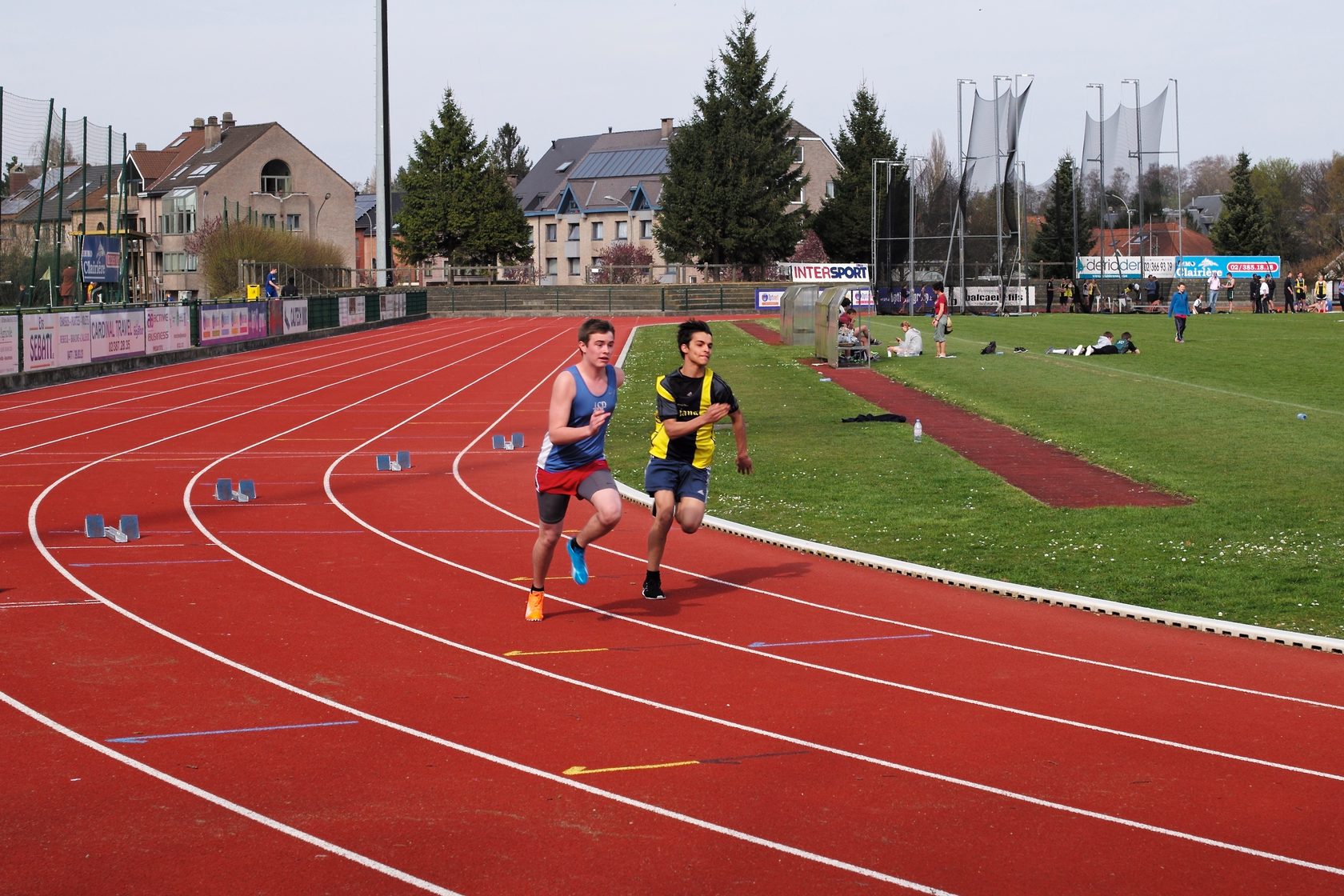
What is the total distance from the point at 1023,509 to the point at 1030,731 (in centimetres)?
662

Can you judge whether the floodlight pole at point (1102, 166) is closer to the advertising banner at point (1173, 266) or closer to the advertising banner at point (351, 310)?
the advertising banner at point (1173, 266)

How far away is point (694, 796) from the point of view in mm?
5668

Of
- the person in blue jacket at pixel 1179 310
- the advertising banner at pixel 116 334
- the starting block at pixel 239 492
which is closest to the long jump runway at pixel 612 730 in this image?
the starting block at pixel 239 492

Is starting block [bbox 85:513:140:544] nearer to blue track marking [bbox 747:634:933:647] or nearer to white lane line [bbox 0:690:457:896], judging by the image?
white lane line [bbox 0:690:457:896]

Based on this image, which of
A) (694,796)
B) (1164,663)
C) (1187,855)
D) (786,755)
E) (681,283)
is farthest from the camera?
(681,283)

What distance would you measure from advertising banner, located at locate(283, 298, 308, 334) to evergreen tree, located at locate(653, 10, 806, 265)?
29.6 meters

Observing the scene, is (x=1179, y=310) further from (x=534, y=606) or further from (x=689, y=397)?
(x=534, y=606)

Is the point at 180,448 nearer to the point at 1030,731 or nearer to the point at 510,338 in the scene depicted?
the point at 1030,731

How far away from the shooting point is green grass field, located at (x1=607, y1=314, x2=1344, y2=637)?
33.5 feet

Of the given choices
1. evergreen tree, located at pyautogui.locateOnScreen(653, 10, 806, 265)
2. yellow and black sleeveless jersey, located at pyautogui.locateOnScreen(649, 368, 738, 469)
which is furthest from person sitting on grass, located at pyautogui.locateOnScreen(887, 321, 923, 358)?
evergreen tree, located at pyautogui.locateOnScreen(653, 10, 806, 265)

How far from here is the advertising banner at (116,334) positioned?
95.6 feet

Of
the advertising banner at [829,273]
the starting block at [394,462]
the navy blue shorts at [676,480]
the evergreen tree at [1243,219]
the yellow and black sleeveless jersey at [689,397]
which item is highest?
the evergreen tree at [1243,219]

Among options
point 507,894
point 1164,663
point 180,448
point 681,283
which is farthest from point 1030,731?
point 681,283

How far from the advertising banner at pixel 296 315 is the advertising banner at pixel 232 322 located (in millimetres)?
2095
